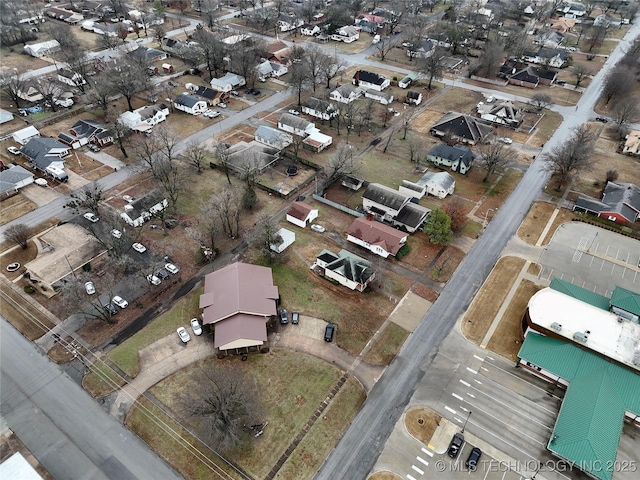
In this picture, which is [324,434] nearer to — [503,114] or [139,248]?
[139,248]

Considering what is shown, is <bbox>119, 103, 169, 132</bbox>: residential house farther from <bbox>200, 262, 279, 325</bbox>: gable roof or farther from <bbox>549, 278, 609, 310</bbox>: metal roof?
<bbox>549, 278, 609, 310</bbox>: metal roof

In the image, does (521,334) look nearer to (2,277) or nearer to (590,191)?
(590,191)

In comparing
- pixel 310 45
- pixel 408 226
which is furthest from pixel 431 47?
pixel 408 226

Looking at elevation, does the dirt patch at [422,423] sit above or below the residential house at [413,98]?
below

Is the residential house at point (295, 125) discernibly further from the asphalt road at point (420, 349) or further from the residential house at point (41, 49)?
the residential house at point (41, 49)

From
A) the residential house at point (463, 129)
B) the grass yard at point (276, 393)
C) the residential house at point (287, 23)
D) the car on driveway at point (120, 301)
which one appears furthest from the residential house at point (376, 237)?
the residential house at point (287, 23)

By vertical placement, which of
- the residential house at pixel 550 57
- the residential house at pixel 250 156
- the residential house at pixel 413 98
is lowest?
Result: the residential house at pixel 250 156

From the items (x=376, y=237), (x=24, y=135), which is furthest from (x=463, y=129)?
(x=24, y=135)
